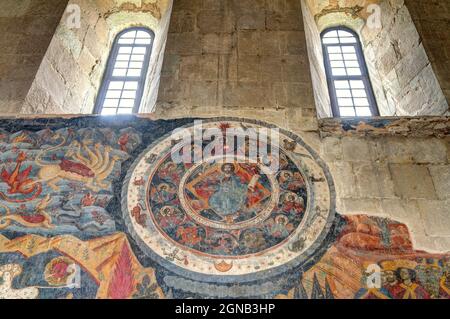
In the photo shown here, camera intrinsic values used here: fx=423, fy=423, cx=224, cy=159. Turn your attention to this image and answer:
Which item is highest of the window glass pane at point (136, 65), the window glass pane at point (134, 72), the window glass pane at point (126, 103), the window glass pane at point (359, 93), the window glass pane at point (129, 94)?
the window glass pane at point (136, 65)

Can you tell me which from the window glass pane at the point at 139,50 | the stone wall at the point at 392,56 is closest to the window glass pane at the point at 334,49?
the stone wall at the point at 392,56

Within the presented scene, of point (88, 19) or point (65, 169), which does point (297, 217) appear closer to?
point (65, 169)

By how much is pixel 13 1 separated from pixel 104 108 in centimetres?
281

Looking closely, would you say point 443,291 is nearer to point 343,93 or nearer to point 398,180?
point 398,180

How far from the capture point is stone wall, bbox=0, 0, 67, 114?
6.41 meters

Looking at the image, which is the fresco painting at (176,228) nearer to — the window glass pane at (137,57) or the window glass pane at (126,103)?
the window glass pane at (126,103)

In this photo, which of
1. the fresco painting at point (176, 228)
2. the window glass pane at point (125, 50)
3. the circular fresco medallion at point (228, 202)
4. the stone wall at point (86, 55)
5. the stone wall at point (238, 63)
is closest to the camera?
the fresco painting at point (176, 228)

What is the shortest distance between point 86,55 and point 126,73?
78 centimetres

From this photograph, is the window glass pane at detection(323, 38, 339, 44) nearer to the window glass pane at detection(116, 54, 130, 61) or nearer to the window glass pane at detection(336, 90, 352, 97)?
the window glass pane at detection(336, 90, 352, 97)

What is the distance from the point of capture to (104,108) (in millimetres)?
7469

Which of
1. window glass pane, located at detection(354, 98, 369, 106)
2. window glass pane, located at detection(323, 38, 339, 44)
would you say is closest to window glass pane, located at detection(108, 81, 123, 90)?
window glass pane, located at detection(323, 38, 339, 44)

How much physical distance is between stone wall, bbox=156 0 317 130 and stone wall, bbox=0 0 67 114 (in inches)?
83.5

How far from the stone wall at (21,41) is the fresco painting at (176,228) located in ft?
3.24

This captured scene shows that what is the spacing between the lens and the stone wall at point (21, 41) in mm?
6406
